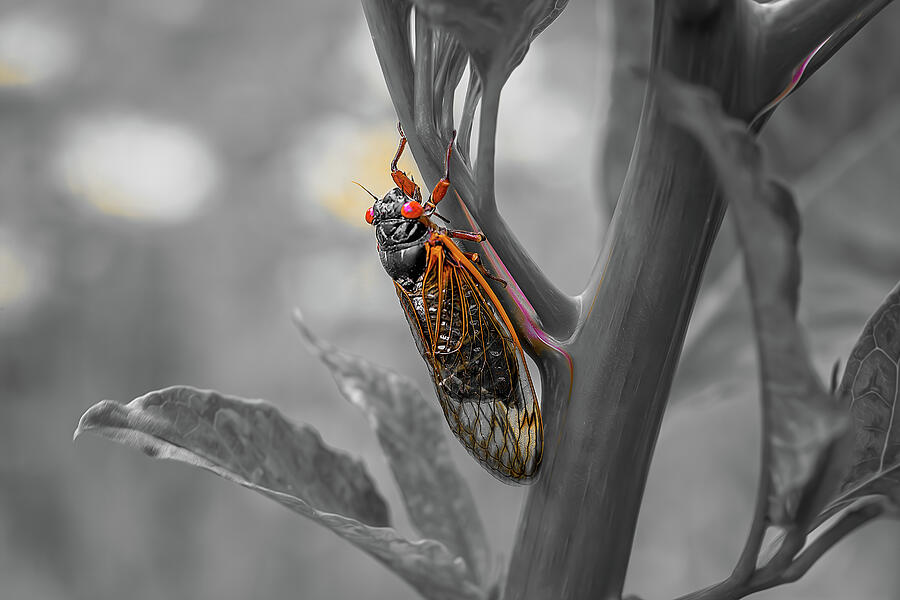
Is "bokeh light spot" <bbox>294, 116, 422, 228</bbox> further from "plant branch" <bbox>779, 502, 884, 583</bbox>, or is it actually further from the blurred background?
"plant branch" <bbox>779, 502, 884, 583</bbox>

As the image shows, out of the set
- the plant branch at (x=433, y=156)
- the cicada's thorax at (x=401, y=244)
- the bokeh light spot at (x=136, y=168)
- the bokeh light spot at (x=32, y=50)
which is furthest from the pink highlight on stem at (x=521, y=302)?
the bokeh light spot at (x=32, y=50)

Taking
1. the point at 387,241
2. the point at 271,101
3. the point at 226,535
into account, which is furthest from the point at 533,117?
the point at 387,241

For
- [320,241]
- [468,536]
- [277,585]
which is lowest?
[277,585]

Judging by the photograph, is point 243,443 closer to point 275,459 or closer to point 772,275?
point 275,459

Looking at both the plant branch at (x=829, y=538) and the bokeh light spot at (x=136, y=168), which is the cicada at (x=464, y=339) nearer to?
the plant branch at (x=829, y=538)

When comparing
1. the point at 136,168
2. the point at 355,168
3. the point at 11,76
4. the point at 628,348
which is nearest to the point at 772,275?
the point at 628,348

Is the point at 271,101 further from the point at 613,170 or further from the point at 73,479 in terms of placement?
the point at 613,170
